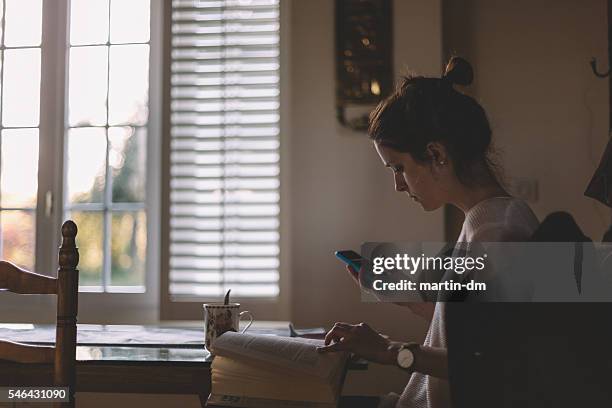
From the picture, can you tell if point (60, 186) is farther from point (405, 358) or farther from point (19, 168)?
point (405, 358)

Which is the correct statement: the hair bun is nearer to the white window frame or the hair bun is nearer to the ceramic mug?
the ceramic mug

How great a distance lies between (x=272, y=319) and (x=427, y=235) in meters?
0.62

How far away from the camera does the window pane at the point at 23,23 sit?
2.72 meters

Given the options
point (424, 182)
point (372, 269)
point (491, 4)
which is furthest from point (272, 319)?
point (491, 4)

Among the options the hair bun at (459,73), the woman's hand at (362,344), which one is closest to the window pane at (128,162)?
the hair bun at (459,73)

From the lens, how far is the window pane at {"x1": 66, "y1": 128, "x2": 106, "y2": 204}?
2.68 metres

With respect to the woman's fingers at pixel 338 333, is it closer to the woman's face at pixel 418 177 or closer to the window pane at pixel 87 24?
the woman's face at pixel 418 177

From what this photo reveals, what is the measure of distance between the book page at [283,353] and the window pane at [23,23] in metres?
2.04

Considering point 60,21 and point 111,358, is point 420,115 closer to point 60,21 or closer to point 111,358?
point 111,358

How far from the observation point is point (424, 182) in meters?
1.31

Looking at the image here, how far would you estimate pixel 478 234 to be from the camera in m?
1.13

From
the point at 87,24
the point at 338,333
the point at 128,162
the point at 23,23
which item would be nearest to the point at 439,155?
the point at 338,333

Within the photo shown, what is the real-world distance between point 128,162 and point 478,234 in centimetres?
185

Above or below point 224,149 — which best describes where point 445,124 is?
below
